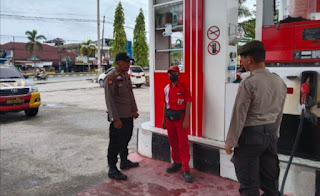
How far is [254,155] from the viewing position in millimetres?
2332

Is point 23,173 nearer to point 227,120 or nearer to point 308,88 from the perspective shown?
point 227,120

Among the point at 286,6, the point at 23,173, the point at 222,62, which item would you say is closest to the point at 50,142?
the point at 23,173

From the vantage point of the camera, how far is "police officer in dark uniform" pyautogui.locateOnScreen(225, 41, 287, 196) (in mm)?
2244

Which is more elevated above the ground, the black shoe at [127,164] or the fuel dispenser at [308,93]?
the fuel dispenser at [308,93]

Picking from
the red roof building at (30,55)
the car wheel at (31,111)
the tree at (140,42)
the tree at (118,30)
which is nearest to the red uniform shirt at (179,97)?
the car wheel at (31,111)

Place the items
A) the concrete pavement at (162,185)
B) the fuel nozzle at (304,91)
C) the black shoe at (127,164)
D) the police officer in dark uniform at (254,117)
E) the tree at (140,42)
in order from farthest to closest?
the tree at (140,42) → the black shoe at (127,164) → the concrete pavement at (162,185) → the fuel nozzle at (304,91) → the police officer in dark uniform at (254,117)

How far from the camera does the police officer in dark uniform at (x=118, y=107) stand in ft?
11.9

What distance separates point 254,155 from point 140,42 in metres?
29.0

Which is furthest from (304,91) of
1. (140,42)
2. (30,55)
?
(30,55)

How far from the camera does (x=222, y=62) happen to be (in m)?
3.71

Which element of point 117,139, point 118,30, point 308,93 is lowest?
point 117,139

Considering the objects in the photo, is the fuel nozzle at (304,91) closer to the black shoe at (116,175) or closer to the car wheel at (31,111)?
the black shoe at (116,175)

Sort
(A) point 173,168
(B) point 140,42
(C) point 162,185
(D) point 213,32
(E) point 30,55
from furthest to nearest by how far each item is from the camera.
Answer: (E) point 30,55, (B) point 140,42, (A) point 173,168, (D) point 213,32, (C) point 162,185

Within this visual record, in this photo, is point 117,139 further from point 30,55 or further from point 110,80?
point 30,55
